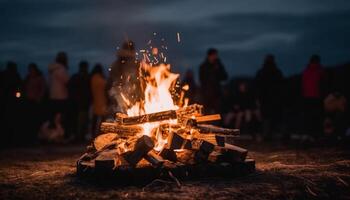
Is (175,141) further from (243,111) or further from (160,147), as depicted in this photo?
(243,111)

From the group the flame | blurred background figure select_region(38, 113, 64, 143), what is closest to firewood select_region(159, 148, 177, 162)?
the flame

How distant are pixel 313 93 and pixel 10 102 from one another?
827 cm

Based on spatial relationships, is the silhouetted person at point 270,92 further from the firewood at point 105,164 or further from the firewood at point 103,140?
the firewood at point 105,164

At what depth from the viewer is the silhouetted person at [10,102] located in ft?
42.8

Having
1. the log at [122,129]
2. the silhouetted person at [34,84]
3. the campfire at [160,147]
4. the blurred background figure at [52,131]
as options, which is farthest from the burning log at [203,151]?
the silhouetted person at [34,84]

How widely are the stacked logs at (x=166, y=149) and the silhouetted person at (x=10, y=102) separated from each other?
6.01 m

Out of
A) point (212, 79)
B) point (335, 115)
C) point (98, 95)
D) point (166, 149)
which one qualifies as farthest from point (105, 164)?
point (335, 115)

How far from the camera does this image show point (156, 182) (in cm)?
629

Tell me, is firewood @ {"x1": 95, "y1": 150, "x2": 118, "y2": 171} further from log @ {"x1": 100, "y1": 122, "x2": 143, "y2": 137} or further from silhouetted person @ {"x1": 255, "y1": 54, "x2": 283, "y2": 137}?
silhouetted person @ {"x1": 255, "y1": 54, "x2": 283, "y2": 137}

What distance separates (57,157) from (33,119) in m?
4.32

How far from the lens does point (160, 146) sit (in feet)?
23.8

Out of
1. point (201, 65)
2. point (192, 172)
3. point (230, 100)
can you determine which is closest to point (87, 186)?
point (192, 172)

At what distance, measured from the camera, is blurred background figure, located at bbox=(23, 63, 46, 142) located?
13547mm

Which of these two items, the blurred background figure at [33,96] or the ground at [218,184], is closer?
the ground at [218,184]
